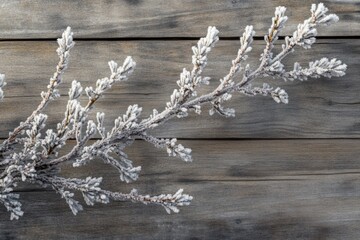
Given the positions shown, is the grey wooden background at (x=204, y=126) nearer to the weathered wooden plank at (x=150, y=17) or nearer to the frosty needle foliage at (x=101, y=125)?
the weathered wooden plank at (x=150, y=17)

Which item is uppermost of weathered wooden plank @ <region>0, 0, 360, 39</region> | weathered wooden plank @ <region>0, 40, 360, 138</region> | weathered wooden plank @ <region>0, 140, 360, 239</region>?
weathered wooden plank @ <region>0, 0, 360, 39</region>

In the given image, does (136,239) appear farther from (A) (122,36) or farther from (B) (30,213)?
(A) (122,36)

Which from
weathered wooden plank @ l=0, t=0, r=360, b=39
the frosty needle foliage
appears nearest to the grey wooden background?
weathered wooden plank @ l=0, t=0, r=360, b=39

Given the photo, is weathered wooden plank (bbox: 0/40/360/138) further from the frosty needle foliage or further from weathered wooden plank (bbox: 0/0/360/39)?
the frosty needle foliage

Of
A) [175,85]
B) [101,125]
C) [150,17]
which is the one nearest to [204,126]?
[175,85]

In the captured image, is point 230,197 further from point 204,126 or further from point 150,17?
point 150,17

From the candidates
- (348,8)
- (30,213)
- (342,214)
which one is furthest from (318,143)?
(30,213)

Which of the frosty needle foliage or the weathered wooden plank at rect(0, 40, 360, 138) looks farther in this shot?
the weathered wooden plank at rect(0, 40, 360, 138)
